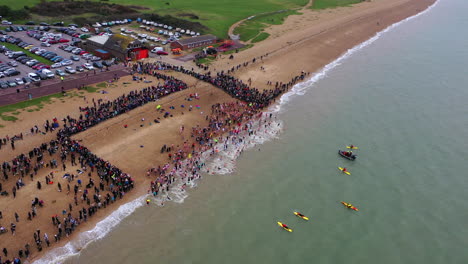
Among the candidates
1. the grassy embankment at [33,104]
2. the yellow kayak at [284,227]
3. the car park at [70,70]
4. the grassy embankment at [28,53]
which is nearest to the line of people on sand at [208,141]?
the yellow kayak at [284,227]

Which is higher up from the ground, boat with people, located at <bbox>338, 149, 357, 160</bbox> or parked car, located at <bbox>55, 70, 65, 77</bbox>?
parked car, located at <bbox>55, 70, 65, 77</bbox>

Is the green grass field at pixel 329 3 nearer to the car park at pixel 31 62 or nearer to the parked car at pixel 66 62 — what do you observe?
the parked car at pixel 66 62

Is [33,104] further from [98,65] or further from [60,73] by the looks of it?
[98,65]

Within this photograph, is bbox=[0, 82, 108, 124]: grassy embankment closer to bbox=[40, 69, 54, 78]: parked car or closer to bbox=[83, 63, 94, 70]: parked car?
bbox=[40, 69, 54, 78]: parked car

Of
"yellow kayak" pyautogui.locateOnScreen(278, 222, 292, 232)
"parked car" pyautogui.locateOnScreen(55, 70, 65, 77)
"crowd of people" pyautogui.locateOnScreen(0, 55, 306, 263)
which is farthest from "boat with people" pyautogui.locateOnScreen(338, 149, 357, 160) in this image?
"parked car" pyautogui.locateOnScreen(55, 70, 65, 77)

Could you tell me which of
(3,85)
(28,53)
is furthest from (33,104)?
(28,53)
